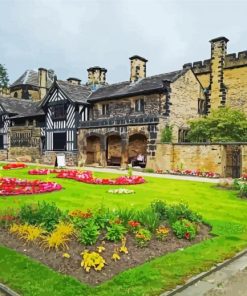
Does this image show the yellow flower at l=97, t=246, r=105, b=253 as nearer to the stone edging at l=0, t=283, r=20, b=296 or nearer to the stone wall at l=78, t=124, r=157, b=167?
the stone edging at l=0, t=283, r=20, b=296

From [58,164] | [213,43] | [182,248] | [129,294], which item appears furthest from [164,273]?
[213,43]

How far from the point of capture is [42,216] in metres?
7.05

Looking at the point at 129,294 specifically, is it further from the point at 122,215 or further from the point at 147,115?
the point at 147,115

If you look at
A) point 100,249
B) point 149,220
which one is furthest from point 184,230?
point 100,249

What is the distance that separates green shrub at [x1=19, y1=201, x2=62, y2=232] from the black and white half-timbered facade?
25.8m

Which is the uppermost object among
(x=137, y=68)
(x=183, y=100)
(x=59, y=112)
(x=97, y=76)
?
(x=97, y=76)

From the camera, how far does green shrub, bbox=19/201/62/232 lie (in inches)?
270

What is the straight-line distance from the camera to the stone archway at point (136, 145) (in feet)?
97.0

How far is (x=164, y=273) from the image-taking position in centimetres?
536

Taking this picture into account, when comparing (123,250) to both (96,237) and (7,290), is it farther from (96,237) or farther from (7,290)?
(7,290)

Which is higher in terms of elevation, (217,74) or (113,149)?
(217,74)

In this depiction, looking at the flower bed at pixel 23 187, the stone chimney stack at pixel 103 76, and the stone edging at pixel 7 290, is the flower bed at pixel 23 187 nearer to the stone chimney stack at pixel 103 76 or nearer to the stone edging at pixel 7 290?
Answer: the stone edging at pixel 7 290

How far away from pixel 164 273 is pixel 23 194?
921 cm

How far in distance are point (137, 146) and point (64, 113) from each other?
29.1 ft
